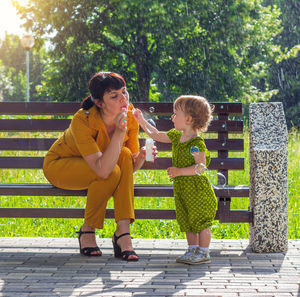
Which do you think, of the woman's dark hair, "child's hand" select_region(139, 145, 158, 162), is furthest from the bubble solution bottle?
the woman's dark hair

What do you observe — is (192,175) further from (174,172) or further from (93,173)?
(93,173)

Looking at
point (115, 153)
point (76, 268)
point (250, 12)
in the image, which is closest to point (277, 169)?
point (115, 153)

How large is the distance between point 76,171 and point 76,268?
727 millimetres

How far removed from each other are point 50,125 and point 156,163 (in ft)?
3.29

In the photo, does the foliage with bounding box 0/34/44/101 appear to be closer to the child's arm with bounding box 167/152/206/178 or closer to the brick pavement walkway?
the brick pavement walkway

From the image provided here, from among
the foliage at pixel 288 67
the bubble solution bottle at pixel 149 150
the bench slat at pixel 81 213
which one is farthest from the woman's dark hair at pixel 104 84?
the foliage at pixel 288 67

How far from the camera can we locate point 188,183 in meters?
4.20

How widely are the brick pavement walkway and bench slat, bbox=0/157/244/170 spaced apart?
2.19 ft

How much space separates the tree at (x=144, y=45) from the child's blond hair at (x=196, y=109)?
1670 cm

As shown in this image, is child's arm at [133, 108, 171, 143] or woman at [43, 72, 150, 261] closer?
woman at [43, 72, 150, 261]

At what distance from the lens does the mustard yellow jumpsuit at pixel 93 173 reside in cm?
426

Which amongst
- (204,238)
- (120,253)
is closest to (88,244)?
(120,253)

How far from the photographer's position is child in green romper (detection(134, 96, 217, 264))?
4.09 m

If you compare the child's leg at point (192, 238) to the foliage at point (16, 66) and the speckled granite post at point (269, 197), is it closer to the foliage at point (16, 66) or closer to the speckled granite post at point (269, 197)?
the speckled granite post at point (269, 197)
